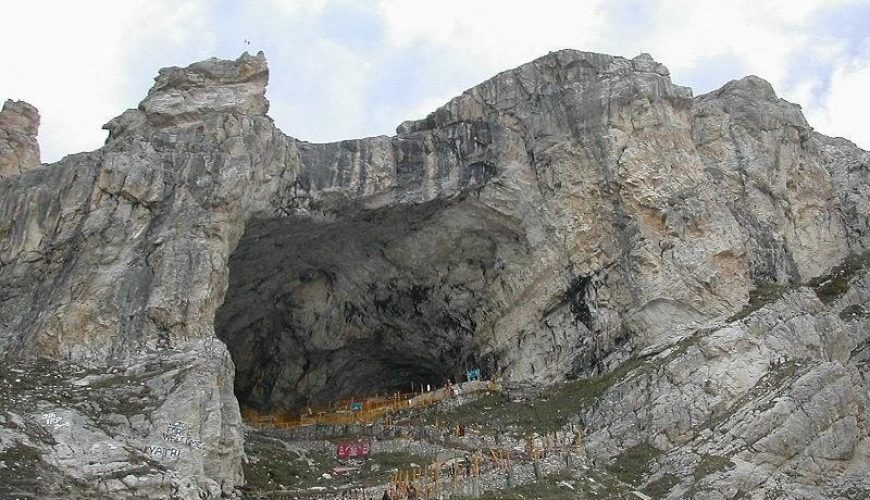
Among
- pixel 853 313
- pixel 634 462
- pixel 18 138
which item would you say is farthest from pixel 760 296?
pixel 18 138

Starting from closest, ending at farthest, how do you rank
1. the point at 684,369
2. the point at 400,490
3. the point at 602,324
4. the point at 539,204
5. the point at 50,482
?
the point at 50,482 → the point at 400,490 → the point at 684,369 → the point at 602,324 → the point at 539,204

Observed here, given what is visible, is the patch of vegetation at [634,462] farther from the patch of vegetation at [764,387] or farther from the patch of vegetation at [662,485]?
the patch of vegetation at [764,387]

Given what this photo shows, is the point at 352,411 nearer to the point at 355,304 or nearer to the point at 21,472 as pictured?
the point at 355,304

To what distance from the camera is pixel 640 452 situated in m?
25.4

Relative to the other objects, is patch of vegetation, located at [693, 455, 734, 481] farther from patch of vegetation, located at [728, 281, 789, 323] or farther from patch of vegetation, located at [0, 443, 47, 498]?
patch of vegetation, located at [0, 443, 47, 498]

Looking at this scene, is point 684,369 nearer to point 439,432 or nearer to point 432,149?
point 439,432

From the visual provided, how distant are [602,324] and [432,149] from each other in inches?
357

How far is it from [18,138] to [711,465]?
36.3m

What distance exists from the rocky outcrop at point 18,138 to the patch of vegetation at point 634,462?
31.3 metres

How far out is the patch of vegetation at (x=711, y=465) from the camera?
23.6 metres

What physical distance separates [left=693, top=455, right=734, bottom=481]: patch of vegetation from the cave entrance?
480 inches

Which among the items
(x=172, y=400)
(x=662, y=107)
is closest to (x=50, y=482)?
(x=172, y=400)

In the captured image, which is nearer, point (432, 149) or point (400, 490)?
point (400, 490)

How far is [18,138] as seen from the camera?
43.4 meters
